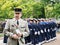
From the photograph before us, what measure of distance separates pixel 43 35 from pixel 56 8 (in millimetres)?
21493

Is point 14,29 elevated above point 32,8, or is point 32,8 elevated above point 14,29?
point 14,29

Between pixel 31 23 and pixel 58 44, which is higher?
pixel 31 23

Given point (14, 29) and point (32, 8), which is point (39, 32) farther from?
point (32, 8)

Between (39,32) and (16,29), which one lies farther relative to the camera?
(39,32)

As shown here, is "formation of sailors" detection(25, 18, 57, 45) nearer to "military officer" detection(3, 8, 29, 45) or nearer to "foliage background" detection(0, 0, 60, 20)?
"military officer" detection(3, 8, 29, 45)

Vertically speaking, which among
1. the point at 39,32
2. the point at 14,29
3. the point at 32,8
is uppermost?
the point at 14,29

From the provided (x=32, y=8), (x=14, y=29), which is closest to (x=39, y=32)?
(x=14, y=29)

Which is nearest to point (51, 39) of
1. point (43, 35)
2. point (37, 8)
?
point (43, 35)

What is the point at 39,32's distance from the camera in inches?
628

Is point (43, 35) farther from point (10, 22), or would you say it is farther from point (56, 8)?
point (56, 8)

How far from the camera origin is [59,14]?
1484 inches

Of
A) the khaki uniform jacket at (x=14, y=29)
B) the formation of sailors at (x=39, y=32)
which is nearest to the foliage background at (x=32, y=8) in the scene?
the formation of sailors at (x=39, y=32)

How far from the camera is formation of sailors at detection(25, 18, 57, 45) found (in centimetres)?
1441

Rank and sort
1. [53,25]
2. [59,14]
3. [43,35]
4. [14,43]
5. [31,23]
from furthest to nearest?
[59,14] → [53,25] → [43,35] → [31,23] → [14,43]
